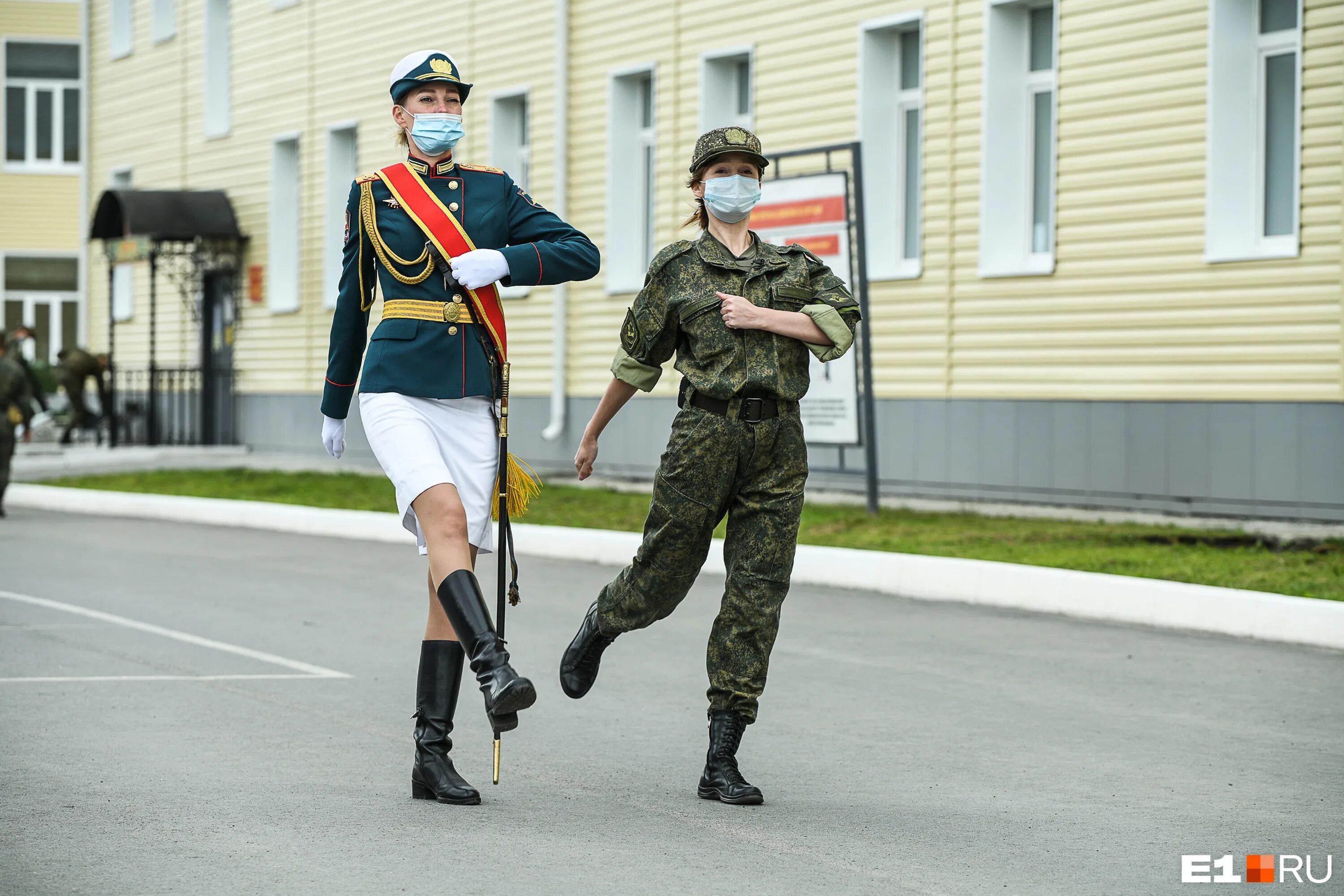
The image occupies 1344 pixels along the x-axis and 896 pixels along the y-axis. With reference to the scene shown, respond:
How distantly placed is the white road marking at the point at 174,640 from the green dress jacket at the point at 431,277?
277 centimetres

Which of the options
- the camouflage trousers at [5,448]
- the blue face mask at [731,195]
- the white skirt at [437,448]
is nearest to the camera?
the white skirt at [437,448]

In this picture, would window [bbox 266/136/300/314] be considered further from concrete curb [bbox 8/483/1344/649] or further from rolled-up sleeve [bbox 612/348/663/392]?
rolled-up sleeve [bbox 612/348/663/392]

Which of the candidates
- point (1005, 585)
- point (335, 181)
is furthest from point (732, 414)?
point (335, 181)

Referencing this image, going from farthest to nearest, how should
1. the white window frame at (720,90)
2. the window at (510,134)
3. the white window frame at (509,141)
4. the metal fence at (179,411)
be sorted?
the metal fence at (179,411) < the window at (510,134) < the white window frame at (509,141) < the white window frame at (720,90)

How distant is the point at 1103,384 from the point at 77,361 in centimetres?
2040

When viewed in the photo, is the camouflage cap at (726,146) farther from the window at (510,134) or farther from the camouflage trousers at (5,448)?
the window at (510,134)

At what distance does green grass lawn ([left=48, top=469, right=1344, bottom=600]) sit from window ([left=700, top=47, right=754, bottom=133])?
4192mm

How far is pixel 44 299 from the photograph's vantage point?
37.9 metres

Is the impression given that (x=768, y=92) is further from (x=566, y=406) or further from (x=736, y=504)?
(x=736, y=504)

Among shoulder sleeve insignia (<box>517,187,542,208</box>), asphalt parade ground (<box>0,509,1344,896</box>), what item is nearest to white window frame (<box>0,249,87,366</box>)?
asphalt parade ground (<box>0,509,1344,896</box>)

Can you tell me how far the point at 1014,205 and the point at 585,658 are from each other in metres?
11.4

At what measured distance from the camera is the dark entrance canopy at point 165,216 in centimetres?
2717

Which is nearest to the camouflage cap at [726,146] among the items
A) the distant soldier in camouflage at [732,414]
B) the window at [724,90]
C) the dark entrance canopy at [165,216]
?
the distant soldier in camouflage at [732,414]

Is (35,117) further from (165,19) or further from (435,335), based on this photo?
(435,335)
